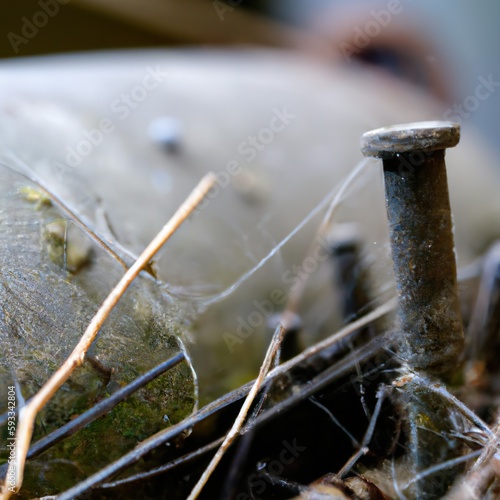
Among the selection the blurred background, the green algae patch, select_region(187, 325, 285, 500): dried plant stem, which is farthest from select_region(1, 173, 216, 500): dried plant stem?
the blurred background

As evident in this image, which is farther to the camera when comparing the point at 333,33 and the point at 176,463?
the point at 333,33

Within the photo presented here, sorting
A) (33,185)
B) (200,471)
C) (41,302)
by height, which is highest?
(33,185)

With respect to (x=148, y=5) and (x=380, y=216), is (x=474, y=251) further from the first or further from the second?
(x=148, y=5)

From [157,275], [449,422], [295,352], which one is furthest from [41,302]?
[449,422]

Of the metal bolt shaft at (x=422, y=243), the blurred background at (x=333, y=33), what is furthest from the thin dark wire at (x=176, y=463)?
the blurred background at (x=333, y=33)

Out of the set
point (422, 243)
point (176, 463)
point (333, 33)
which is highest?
point (333, 33)

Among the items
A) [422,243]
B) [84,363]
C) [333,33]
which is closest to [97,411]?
[84,363]

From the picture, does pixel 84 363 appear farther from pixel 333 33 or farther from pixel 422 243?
pixel 333 33

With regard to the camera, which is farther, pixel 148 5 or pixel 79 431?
pixel 148 5
